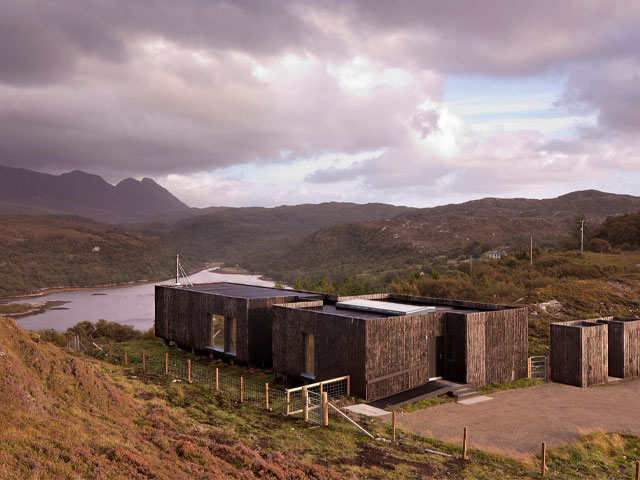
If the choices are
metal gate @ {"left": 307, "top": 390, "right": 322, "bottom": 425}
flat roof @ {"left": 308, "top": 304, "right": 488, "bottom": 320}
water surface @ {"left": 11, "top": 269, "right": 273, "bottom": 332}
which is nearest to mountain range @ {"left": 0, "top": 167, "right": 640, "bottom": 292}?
water surface @ {"left": 11, "top": 269, "right": 273, "bottom": 332}

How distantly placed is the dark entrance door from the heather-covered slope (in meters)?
8.74

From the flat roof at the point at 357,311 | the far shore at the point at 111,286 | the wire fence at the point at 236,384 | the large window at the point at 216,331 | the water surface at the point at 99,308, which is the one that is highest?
the flat roof at the point at 357,311

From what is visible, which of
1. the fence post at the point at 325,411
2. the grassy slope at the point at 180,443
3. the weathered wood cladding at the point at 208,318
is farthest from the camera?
the weathered wood cladding at the point at 208,318

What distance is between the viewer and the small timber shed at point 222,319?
1942 cm

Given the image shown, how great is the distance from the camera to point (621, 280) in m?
35.0

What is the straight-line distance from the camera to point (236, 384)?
17.3 meters

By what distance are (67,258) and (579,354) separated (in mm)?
94818

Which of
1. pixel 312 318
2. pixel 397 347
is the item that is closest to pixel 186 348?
pixel 312 318

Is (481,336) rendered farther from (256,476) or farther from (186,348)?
(186,348)

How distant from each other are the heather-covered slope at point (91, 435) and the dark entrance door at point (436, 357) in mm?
8742

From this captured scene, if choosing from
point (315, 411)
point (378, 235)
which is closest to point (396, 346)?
point (315, 411)

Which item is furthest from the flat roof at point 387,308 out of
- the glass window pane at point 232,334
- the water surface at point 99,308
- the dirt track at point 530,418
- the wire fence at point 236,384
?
the water surface at point 99,308

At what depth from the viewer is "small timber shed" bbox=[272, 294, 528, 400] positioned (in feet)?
48.7

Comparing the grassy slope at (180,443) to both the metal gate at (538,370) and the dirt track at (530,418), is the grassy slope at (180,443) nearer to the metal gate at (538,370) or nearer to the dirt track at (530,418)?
the dirt track at (530,418)
